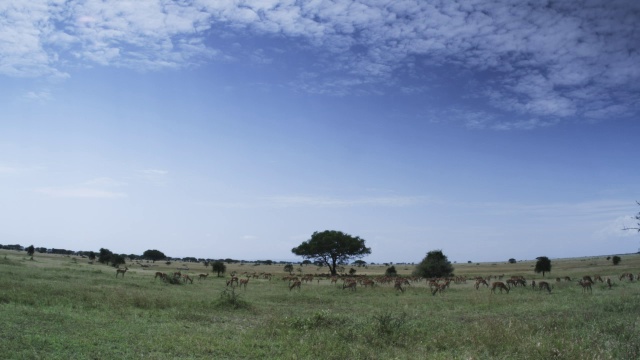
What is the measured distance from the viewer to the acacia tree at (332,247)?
8400 centimetres

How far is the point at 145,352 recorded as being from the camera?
37.6 feet

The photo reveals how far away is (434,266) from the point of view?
68.7 m

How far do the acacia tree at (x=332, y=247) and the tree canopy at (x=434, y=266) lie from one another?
56.2 feet

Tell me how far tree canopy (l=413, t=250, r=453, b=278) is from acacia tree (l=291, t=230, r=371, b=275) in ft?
56.2

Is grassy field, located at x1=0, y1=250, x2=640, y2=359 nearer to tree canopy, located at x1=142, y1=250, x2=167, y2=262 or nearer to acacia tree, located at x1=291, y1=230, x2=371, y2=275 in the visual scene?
acacia tree, located at x1=291, y1=230, x2=371, y2=275

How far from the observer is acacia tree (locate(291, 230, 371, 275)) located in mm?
84000

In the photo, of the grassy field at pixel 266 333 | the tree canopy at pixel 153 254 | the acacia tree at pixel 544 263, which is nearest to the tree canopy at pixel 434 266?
the acacia tree at pixel 544 263

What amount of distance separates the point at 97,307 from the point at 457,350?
A: 16.5 m

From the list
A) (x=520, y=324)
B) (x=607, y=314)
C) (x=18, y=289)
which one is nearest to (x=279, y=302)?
(x=18, y=289)

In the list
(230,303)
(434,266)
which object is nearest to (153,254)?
(434,266)

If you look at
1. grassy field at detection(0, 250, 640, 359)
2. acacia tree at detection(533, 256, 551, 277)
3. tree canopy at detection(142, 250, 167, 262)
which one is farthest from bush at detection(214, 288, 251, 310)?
tree canopy at detection(142, 250, 167, 262)

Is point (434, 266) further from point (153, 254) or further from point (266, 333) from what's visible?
point (153, 254)

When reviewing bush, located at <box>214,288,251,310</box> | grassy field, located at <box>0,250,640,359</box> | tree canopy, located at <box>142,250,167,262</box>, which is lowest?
tree canopy, located at <box>142,250,167,262</box>

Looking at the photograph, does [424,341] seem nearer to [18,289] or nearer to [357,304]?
[357,304]
